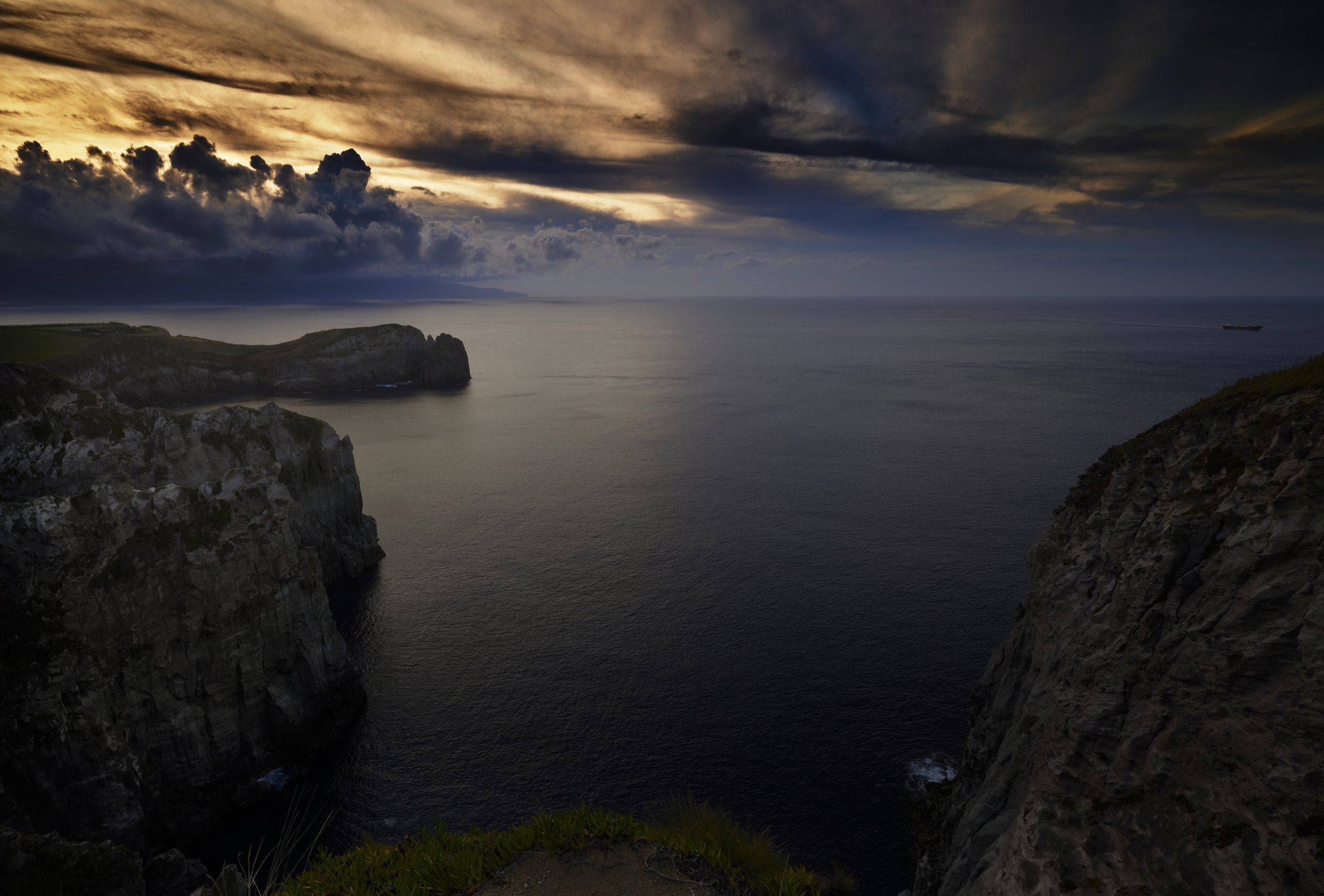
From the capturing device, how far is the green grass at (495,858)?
22.2m

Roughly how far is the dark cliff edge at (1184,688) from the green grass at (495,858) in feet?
27.9

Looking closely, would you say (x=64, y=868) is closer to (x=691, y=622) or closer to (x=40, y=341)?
(x=691, y=622)

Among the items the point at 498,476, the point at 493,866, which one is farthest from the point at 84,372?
the point at 493,866

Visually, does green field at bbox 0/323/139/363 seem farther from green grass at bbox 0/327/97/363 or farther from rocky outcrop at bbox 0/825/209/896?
rocky outcrop at bbox 0/825/209/896

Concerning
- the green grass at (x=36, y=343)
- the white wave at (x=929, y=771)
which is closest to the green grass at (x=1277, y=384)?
the white wave at (x=929, y=771)

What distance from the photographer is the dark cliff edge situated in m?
18.7

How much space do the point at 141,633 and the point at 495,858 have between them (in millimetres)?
35306

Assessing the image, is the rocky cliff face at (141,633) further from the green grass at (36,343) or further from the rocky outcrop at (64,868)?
the green grass at (36,343)

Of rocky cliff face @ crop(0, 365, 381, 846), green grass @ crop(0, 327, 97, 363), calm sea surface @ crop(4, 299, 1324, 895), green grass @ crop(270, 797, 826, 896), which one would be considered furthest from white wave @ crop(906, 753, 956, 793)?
green grass @ crop(0, 327, 97, 363)

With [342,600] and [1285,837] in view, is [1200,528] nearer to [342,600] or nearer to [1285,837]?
[1285,837]

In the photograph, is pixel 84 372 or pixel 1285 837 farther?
pixel 84 372

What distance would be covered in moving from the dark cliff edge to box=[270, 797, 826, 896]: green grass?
851cm

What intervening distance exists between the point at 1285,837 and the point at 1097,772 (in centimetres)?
621

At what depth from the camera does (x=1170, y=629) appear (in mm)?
24125
